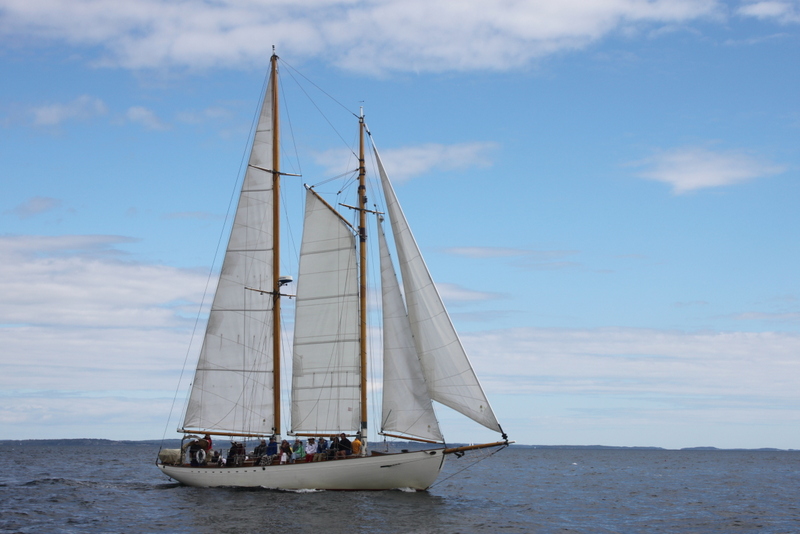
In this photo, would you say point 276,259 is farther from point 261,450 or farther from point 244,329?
point 261,450

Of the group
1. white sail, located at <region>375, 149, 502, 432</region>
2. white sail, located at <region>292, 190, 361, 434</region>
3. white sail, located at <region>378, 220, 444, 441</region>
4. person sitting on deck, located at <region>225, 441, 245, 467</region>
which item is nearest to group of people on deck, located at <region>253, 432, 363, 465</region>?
person sitting on deck, located at <region>225, 441, 245, 467</region>

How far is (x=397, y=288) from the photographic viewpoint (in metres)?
37.1

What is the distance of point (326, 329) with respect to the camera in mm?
39344

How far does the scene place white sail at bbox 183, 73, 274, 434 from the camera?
40.1 metres

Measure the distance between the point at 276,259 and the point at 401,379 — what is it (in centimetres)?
999

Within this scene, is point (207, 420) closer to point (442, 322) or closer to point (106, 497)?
point (106, 497)

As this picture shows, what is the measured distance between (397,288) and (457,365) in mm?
4579

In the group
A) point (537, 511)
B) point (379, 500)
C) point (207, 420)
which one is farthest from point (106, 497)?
point (537, 511)

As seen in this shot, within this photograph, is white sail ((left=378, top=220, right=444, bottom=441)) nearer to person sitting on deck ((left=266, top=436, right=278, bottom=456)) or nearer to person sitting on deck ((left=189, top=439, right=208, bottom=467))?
person sitting on deck ((left=266, top=436, right=278, bottom=456))

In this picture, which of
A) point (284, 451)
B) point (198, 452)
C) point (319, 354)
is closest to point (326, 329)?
point (319, 354)

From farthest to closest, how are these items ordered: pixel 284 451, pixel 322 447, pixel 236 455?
pixel 236 455 < pixel 284 451 < pixel 322 447

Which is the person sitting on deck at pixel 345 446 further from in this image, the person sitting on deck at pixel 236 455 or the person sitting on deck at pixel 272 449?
the person sitting on deck at pixel 236 455

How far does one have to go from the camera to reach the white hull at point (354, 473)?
35969mm

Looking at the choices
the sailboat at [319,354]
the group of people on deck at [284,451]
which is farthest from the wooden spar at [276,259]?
the group of people on deck at [284,451]
